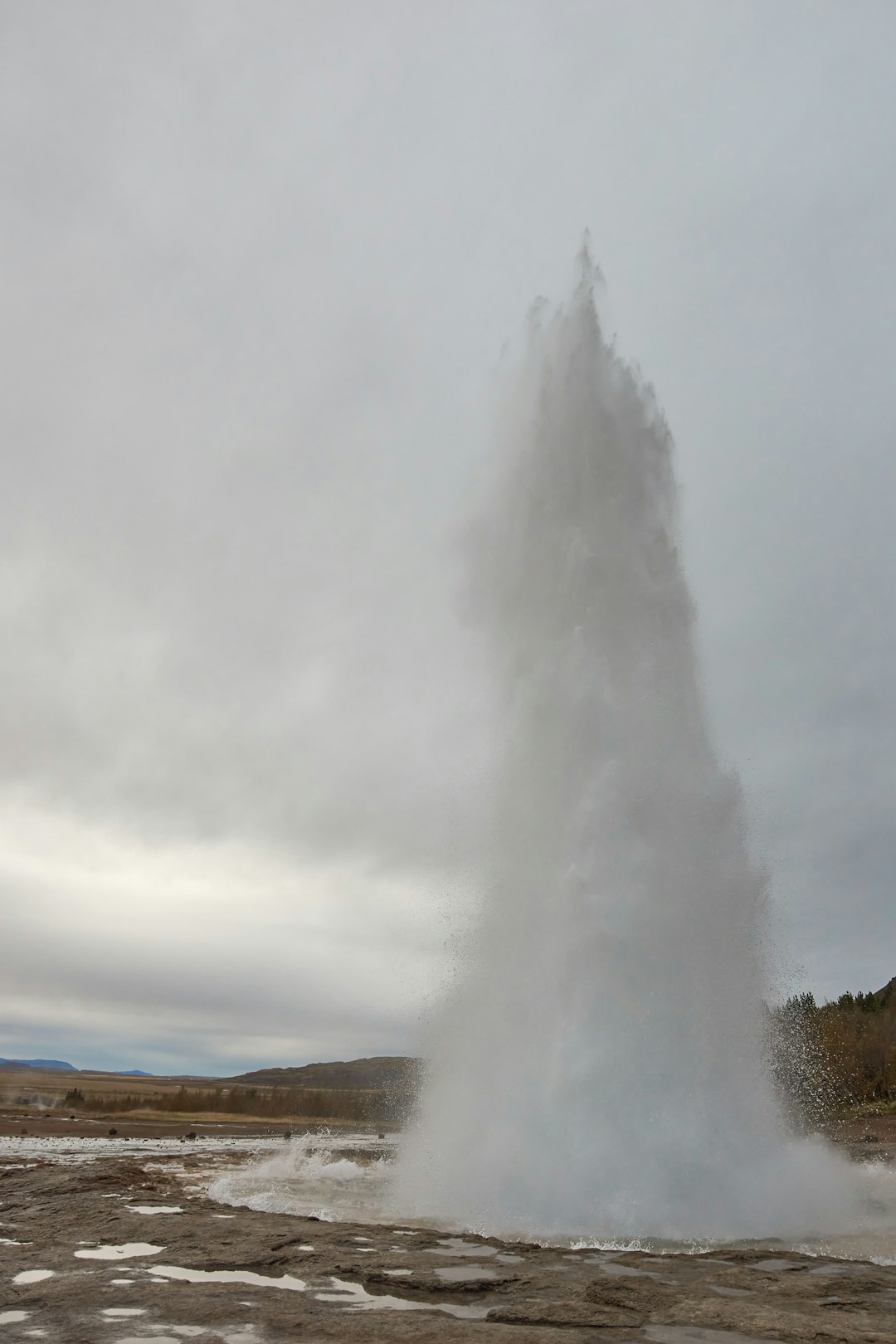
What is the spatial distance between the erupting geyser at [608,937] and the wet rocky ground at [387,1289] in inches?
86.6

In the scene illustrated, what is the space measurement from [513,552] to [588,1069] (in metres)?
12.6

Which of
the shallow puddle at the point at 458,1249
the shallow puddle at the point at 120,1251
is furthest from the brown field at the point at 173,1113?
the shallow puddle at the point at 120,1251

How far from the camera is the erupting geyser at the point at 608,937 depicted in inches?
548

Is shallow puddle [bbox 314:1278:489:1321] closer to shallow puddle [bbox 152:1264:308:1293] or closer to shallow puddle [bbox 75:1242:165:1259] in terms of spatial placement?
shallow puddle [bbox 152:1264:308:1293]

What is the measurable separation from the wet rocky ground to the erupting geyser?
86.6 inches

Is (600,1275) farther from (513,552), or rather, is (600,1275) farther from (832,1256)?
(513,552)

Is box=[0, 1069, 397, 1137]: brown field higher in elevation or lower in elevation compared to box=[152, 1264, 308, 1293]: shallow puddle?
lower

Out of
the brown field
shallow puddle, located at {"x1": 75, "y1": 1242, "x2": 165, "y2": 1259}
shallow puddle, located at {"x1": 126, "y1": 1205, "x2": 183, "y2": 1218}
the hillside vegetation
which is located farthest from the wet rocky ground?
the hillside vegetation

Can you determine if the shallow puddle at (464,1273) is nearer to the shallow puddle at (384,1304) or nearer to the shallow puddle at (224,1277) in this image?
the shallow puddle at (384,1304)

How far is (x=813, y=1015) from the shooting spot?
62812 millimetres

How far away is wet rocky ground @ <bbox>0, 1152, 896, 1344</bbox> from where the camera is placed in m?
7.35

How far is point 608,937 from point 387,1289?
7.76 m

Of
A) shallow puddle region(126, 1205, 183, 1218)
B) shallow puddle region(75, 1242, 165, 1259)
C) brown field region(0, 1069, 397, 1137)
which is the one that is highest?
shallow puddle region(75, 1242, 165, 1259)

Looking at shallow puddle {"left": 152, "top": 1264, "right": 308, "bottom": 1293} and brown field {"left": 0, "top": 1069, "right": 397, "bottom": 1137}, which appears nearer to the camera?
shallow puddle {"left": 152, "top": 1264, "right": 308, "bottom": 1293}
